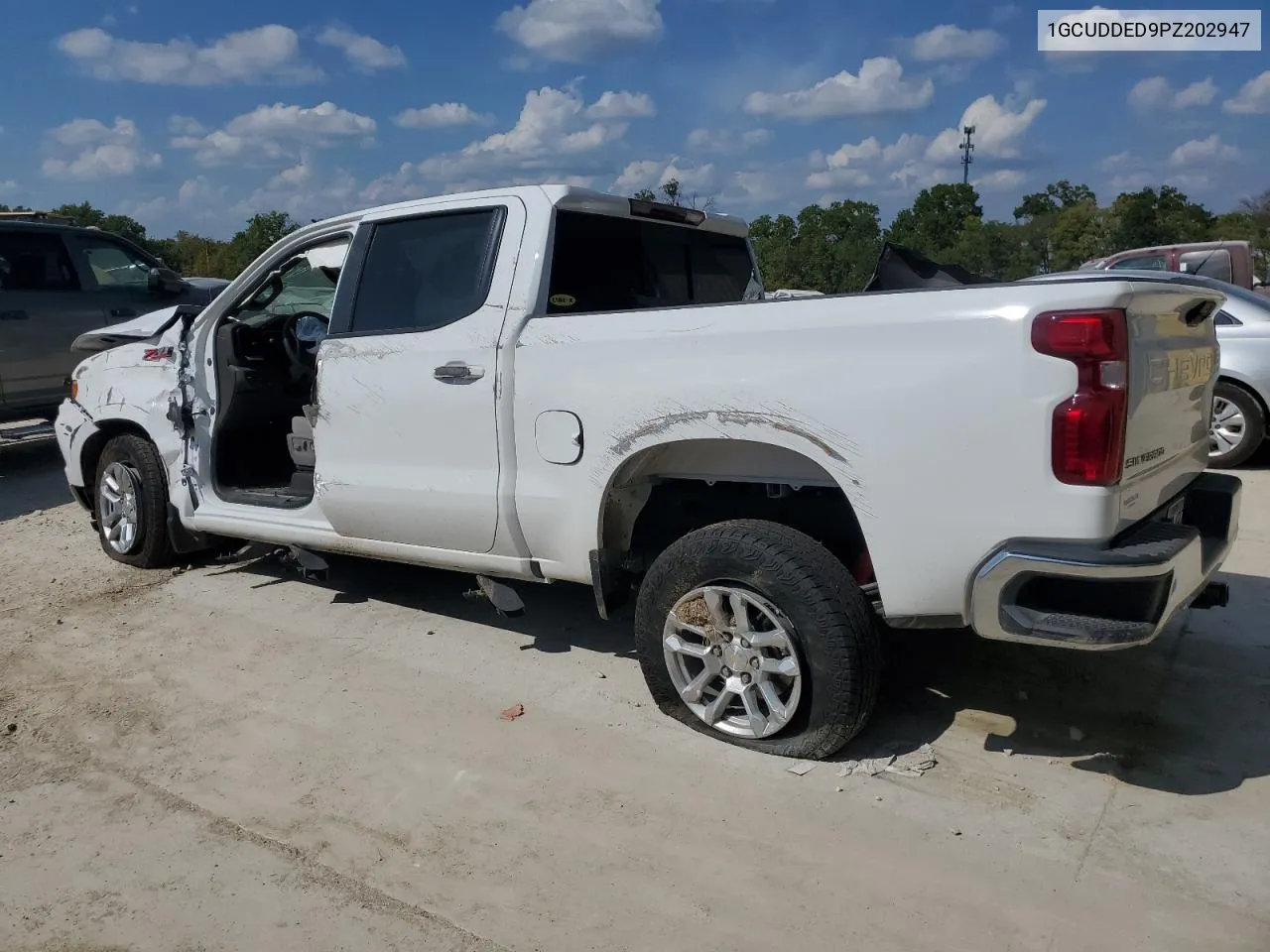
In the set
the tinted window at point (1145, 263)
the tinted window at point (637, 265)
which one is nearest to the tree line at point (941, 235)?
the tinted window at point (1145, 263)

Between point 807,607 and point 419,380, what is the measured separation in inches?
76.2

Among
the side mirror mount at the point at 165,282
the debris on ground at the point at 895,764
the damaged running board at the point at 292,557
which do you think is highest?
the side mirror mount at the point at 165,282

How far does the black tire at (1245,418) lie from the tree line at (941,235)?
1181 centimetres

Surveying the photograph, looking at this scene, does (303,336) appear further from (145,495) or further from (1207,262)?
(1207,262)

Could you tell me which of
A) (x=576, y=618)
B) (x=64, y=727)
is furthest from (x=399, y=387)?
(x=64, y=727)

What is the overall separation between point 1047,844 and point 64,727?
3636mm

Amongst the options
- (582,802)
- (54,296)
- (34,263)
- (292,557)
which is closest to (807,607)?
(582,802)

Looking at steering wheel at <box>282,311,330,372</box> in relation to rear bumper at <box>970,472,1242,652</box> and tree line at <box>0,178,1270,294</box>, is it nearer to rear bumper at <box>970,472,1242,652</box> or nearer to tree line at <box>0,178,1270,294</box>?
rear bumper at <box>970,472,1242,652</box>

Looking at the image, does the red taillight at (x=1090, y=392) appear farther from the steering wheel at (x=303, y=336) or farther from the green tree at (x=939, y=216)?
the green tree at (x=939, y=216)

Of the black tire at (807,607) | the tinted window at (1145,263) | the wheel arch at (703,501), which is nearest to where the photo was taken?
the black tire at (807,607)

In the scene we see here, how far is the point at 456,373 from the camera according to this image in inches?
159

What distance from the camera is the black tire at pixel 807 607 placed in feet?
10.5

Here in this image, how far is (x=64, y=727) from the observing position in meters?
3.98

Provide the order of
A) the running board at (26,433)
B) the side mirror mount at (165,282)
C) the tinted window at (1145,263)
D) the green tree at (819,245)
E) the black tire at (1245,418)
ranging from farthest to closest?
the green tree at (819,245)
the tinted window at (1145,263)
the side mirror mount at (165,282)
the running board at (26,433)
the black tire at (1245,418)
